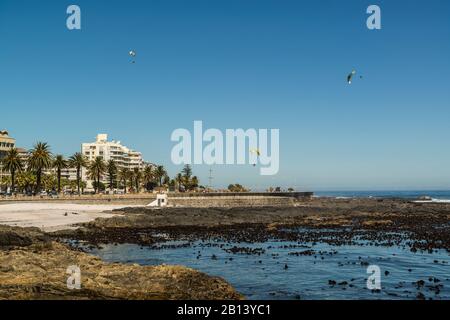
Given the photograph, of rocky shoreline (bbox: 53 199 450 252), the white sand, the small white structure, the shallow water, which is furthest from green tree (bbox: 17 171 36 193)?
the shallow water

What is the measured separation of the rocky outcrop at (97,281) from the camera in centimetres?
1847

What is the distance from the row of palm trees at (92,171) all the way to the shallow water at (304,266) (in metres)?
67.8

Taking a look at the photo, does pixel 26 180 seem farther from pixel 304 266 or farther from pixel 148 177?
pixel 304 266

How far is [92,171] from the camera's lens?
13000cm

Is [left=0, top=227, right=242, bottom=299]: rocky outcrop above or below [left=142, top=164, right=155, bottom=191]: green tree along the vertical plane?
below

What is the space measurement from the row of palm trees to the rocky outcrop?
80136mm

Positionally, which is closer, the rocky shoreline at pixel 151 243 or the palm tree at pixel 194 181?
the rocky shoreline at pixel 151 243

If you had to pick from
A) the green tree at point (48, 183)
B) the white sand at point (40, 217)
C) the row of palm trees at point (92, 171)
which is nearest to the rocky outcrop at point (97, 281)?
the white sand at point (40, 217)

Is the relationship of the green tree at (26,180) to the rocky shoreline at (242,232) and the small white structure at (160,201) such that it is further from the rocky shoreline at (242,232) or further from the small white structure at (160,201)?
the rocky shoreline at (242,232)

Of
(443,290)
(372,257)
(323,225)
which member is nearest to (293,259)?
(372,257)

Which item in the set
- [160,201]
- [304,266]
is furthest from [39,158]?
[304,266]

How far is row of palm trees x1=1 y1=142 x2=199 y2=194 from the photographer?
10201 cm

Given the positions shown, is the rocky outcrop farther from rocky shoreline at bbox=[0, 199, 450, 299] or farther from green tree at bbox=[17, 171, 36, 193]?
green tree at bbox=[17, 171, 36, 193]
